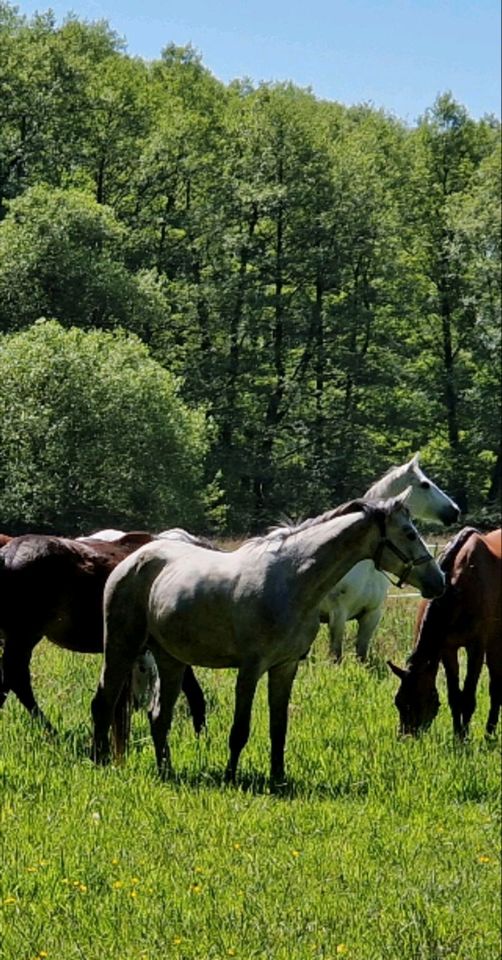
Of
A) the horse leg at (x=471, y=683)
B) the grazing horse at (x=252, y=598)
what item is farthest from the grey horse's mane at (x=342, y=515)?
the horse leg at (x=471, y=683)

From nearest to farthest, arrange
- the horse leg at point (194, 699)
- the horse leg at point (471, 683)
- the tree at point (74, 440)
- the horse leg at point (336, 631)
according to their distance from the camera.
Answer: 1. the horse leg at point (194, 699)
2. the horse leg at point (471, 683)
3. the horse leg at point (336, 631)
4. the tree at point (74, 440)

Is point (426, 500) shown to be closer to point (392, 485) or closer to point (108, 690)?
point (392, 485)

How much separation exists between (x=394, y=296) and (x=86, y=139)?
13.1 m

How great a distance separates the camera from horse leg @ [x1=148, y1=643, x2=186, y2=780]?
754 centimetres

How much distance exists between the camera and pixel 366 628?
12.6 meters

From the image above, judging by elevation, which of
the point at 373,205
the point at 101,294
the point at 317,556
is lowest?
the point at 317,556

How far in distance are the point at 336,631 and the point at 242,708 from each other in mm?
5248

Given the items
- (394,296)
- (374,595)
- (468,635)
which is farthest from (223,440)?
(468,635)

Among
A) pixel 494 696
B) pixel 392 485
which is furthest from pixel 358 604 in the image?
pixel 494 696

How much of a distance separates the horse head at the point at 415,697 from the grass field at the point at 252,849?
17cm

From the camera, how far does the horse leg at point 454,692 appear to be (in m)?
8.94

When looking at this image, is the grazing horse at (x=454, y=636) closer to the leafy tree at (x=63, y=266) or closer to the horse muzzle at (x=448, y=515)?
the horse muzzle at (x=448, y=515)

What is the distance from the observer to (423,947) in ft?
16.5

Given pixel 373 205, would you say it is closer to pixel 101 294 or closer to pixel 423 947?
pixel 101 294
